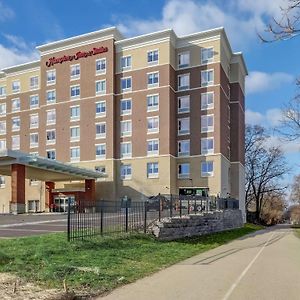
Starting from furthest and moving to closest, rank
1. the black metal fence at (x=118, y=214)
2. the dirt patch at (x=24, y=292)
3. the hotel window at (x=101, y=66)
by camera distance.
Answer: the hotel window at (x=101, y=66), the black metal fence at (x=118, y=214), the dirt patch at (x=24, y=292)

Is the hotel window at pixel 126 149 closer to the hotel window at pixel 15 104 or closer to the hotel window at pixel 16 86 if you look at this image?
the hotel window at pixel 15 104

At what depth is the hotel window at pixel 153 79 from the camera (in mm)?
63250

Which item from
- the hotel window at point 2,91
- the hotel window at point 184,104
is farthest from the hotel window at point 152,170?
the hotel window at point 2,91

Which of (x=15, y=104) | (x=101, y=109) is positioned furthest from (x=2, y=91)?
(x=101, y=109)

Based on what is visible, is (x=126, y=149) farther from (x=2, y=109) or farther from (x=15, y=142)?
(x=2, y=109)

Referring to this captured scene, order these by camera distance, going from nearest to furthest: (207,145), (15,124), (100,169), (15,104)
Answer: (207,145) < (100,169) < (15,124) < (15,104)

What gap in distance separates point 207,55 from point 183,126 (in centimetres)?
1009

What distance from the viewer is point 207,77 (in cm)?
6269

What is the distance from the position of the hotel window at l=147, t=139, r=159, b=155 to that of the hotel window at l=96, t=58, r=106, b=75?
12.3 meters

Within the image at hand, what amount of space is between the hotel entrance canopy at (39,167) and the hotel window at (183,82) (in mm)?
16355

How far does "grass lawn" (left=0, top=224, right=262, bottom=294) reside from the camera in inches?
375

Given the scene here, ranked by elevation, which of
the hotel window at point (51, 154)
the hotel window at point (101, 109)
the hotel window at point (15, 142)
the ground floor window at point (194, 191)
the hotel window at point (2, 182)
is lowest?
the ground floor window at point (194, 191)

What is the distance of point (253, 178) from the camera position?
8012 centimetres

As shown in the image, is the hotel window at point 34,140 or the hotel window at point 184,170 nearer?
the hotel window at point 184,170
